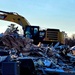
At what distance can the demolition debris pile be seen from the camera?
12.7 metres

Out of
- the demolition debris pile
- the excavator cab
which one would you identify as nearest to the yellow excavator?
the excavator cab

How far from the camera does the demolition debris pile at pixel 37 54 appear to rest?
41.7 feet

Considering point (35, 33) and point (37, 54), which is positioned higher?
point (35, 33)

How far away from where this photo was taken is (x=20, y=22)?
2558 centimetres

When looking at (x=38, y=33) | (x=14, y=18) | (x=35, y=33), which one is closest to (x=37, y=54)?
(x=14, y=18)

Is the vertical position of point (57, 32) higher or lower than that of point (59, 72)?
higher

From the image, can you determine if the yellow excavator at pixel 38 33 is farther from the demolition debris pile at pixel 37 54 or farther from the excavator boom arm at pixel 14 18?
the demolition debris pile at pixel 37 54

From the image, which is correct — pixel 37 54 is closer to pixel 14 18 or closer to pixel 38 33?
pixel 14 18

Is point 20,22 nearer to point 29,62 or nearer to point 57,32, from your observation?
point 57,32

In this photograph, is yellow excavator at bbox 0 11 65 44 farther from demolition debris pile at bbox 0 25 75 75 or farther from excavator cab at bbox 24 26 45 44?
demolition debris pile at bbox 0 25 75 75

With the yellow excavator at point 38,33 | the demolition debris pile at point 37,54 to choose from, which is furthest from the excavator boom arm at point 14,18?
the demolition debris pile at point 37,54

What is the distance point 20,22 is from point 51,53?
10017 mm

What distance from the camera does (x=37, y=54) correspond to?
1502cm

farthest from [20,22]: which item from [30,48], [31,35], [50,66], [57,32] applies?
[50,66]
